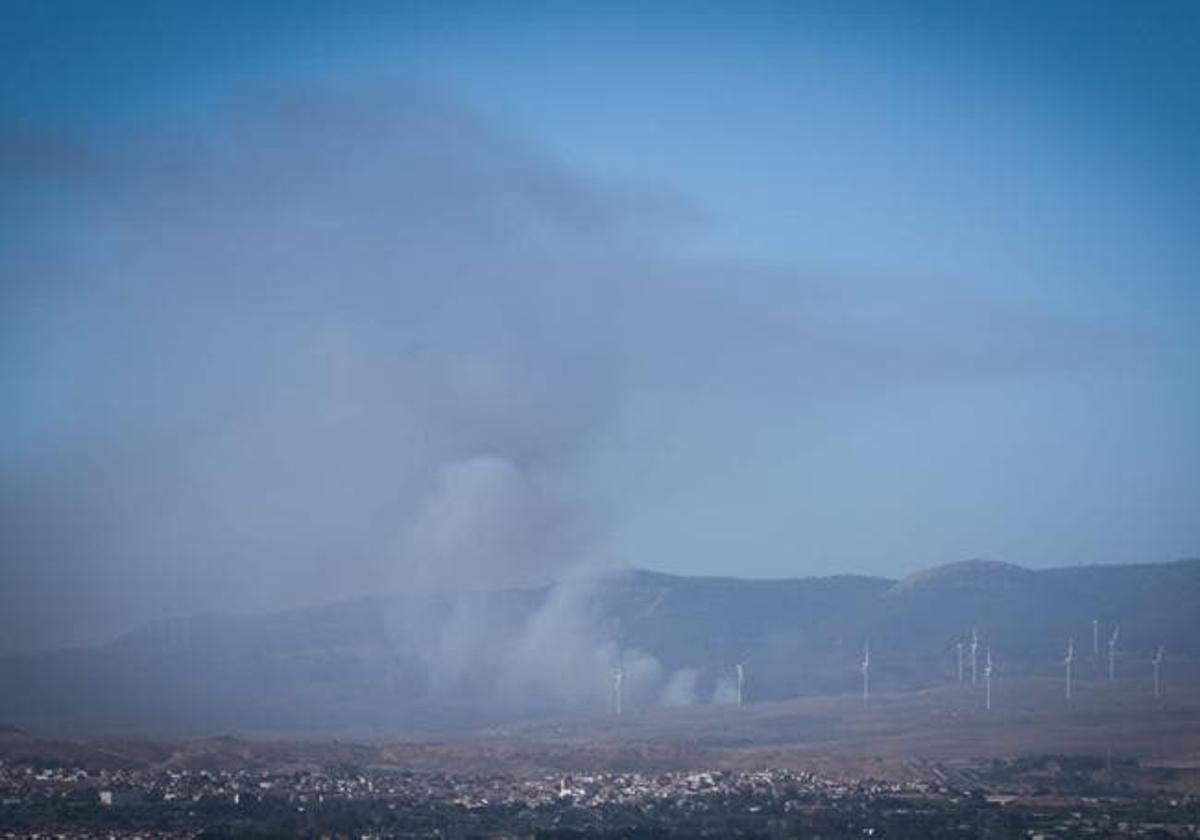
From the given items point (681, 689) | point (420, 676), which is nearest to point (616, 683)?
point (681, 689)

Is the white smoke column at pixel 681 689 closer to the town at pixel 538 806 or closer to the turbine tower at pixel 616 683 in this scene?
the turbine tower at pixel 616 683

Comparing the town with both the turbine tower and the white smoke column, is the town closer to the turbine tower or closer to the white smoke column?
the turbine tower

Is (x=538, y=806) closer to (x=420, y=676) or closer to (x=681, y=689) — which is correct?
(x=681, y=689)

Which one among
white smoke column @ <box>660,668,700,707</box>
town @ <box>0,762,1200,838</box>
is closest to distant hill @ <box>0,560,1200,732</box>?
white smoke column @ <box>660,668,700,707</box>

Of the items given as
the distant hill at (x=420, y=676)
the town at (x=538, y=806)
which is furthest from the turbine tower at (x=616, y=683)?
the town at (x=538, y=806)

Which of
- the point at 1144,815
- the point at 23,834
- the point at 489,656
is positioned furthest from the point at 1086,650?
the point at 23,834

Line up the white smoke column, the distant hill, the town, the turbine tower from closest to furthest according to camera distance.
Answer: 1. the town
2. the distant hill
3. the turbine tower
4. the white smoke column

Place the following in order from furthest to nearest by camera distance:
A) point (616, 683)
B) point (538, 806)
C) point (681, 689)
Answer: point (681, 689) → point (616, 683) → point (538, 806)

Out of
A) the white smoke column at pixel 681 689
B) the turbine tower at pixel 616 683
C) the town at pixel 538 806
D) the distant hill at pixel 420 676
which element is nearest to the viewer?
the town at pixel 538 806
